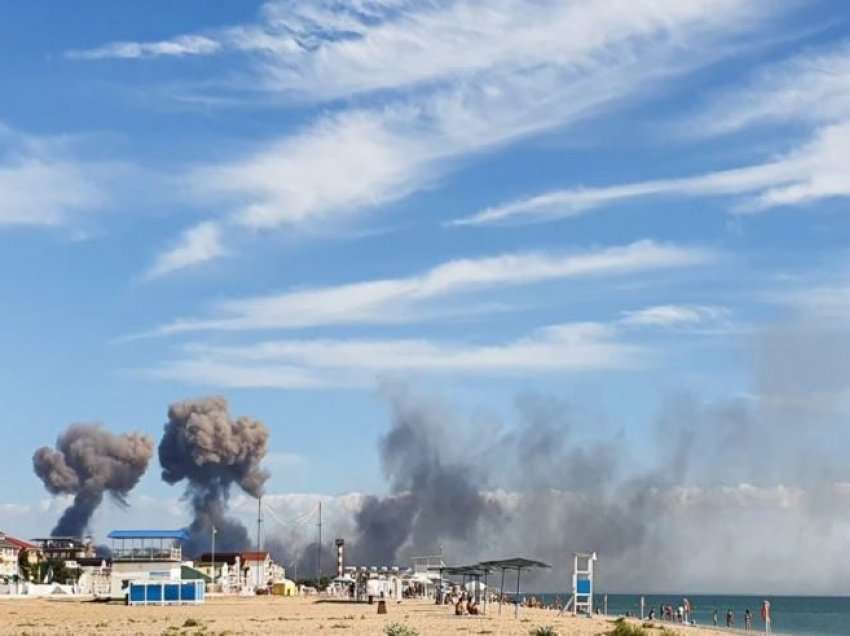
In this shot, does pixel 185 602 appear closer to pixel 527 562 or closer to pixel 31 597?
pixel 31 597

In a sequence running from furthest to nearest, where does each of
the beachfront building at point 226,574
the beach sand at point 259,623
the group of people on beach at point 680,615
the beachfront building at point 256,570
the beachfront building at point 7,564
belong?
the beachfront building at point 7,564 → the beachfront building at point 256,570 → the beachfront building at point 226,574 → the group of people on beach at point 680,615 → the beach sand at point 259,623

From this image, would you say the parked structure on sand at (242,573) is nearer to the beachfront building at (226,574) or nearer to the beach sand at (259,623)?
the beachfront building at (226,574)

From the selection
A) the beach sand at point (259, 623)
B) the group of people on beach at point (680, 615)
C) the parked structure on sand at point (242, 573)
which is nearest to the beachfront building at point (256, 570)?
the parked structure on sand at point (242, 573)

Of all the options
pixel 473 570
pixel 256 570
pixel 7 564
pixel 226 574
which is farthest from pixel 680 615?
pixel 7 564

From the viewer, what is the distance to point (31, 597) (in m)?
110

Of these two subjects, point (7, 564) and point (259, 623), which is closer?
point (259, 623)

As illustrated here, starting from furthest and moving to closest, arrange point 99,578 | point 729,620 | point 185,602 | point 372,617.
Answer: point 99,578
point 729,620
point 185,602
point 372,617

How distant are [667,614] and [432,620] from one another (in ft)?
182

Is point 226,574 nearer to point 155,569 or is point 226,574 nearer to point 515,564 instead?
point 155,569

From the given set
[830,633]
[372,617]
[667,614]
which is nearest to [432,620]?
[372,617]

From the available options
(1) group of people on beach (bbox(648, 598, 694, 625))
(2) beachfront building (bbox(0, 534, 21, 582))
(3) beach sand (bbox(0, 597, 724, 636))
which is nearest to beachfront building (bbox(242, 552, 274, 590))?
(2) beachfront building (bbox(0, 534, 21, 582))

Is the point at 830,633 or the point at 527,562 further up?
the point at 527,562

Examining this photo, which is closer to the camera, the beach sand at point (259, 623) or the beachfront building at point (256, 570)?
the beach sand at point (259, 623)

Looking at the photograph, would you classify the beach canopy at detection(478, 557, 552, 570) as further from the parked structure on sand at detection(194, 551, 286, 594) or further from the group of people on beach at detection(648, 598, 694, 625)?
the parked structure on sand at detection(194, 551, 286, 594)
